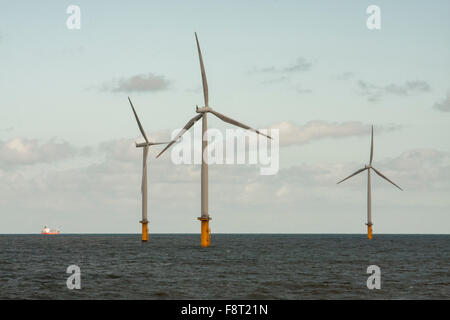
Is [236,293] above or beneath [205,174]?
beneath

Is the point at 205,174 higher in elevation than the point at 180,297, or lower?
higher

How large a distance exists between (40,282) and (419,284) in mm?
38242

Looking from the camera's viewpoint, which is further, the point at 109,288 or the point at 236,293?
the point at 109,288

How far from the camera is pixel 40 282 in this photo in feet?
192

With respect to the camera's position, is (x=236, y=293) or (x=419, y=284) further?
(x=419, y=284)

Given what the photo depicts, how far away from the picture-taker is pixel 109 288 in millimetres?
52438

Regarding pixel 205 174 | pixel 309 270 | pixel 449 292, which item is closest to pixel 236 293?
pixel 449 292

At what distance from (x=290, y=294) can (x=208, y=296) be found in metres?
7.26
